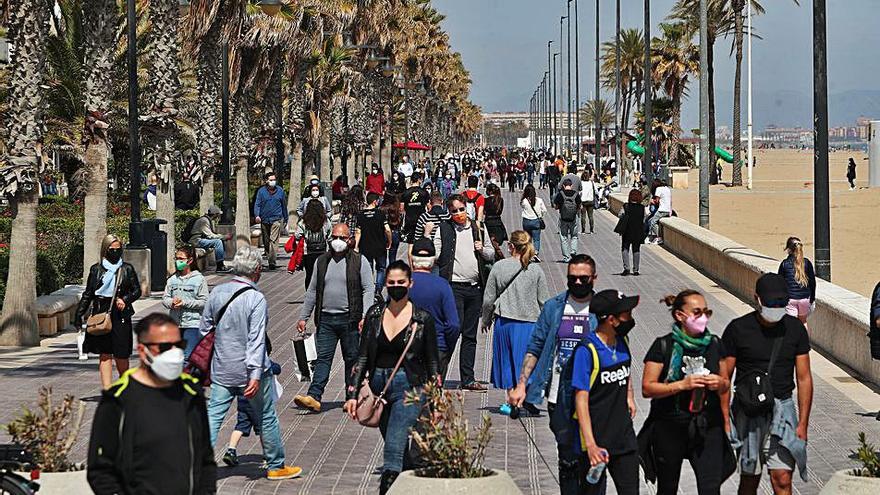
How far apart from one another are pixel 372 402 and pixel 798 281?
20.8ft

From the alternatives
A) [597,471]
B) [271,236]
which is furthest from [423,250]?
[271,236]

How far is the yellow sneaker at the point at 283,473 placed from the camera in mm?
10555

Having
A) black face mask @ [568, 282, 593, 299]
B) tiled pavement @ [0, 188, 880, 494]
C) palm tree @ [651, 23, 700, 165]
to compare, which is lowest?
tiled pavement @ [0, 188, 880, 494]

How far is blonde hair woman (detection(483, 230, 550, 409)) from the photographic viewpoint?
12594 millimetres

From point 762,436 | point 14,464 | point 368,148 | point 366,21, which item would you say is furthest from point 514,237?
point 368,148

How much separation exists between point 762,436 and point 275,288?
18433 mm

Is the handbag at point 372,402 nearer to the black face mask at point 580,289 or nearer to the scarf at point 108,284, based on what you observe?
the black face mask at point 580,289

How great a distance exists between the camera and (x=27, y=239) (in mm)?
18969

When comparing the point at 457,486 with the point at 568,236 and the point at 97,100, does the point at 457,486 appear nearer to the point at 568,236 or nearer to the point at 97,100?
the point at 97,100

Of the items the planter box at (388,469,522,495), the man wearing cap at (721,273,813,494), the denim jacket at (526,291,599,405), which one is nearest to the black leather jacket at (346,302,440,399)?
the denim jacket at (526,291,599,405)

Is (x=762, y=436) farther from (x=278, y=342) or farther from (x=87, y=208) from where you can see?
(x=87, y=208)

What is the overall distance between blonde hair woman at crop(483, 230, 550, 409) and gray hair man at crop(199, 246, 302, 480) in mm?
2724

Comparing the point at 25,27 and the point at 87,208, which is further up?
the point at 25,27

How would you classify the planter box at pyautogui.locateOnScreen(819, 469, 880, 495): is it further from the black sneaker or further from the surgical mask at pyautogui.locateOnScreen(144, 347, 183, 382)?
the black sneaker
